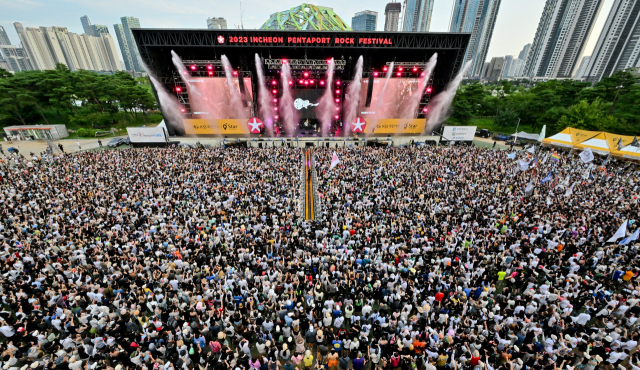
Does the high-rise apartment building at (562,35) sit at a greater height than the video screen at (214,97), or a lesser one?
greater

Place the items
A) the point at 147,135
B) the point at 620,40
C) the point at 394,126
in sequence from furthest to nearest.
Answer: the point at 620,40, the point at 394,126, the point at 147,135

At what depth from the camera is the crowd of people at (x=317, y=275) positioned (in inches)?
286

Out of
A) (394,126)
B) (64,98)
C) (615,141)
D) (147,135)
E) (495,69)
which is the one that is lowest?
(147,135)

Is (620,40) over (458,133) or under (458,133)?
over

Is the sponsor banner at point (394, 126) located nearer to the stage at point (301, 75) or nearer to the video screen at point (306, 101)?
the stage at point (301, 75)

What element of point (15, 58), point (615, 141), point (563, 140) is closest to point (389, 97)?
point (563, 140)

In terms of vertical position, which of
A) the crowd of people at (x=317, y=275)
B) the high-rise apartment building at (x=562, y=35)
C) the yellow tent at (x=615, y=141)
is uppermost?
the high-rise apartment building at (x=562, y=35)

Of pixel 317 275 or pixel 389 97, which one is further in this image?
pixel 389 97

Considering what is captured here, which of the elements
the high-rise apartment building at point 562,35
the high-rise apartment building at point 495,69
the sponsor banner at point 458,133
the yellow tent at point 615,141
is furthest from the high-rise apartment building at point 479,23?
the yellow tent at point 615,141

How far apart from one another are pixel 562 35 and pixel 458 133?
15134 cm

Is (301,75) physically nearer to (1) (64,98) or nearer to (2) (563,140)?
(2) (563,140)

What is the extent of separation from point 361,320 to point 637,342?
8.09 m

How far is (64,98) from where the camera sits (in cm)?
4006

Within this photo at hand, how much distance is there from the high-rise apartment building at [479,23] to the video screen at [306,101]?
197869 mm
